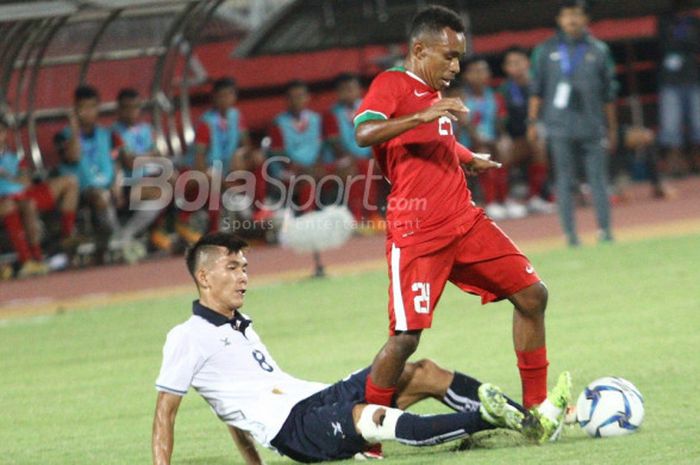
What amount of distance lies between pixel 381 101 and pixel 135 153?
36.8ft

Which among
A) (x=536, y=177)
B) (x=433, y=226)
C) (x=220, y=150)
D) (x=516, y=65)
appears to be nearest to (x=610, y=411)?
(x=433, y=226)

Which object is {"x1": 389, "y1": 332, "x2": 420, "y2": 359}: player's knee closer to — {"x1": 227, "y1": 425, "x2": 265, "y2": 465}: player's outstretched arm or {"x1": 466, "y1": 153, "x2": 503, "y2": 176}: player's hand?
{"x1": 227, "y1": 425, "x2": 265, "y2": 465}: player's outstretched arm

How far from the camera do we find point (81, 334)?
12758 mm

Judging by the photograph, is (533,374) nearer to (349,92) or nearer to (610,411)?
(610,411)

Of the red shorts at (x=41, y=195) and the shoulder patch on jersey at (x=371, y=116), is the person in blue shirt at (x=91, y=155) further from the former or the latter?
the shoulder patch on jersey at (x=371, y=116)

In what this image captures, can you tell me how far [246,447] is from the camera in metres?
6.69

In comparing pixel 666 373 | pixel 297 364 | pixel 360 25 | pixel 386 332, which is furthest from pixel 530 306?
pixel 360 25

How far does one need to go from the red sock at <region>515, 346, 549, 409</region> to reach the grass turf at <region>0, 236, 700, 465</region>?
256mm

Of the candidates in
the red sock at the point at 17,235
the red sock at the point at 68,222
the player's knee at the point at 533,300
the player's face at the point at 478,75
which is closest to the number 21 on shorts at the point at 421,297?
the player's knee at the point at 533,300

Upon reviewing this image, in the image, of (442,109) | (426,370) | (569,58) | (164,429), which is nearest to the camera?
(164,429)

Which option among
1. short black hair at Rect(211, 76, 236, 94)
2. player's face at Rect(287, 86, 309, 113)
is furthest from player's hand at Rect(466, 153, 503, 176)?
player's face at Rect(287, 86, 309, 113)

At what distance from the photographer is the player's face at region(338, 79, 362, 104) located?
1922 centimetres

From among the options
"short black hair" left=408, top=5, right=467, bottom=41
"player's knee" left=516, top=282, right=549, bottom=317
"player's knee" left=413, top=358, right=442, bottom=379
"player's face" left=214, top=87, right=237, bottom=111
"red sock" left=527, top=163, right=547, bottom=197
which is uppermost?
"short black hair" left=408, top=5, right=467, bottom=41

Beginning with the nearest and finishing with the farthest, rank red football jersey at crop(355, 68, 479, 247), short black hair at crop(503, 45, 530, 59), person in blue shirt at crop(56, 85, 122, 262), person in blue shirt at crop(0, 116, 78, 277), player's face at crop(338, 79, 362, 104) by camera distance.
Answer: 1. red football jersey at crop(355, 68, 479, 247)
2. person in blue shirt at crop(0, 116, 78, 277)
3. person in blue shirt at crop(56, 85, 122, 262)
4. player's face at crop(338, 79, 362, 104)
5. short black hair at crop(503, 45, 530, 59)
